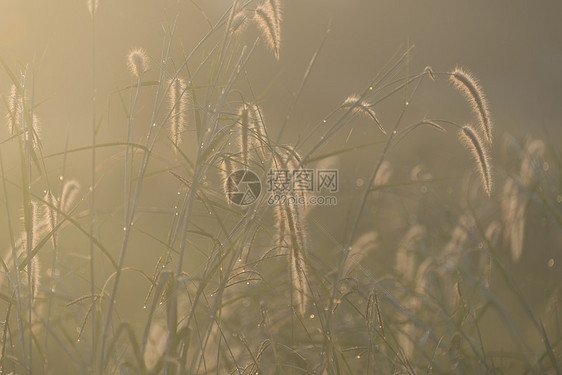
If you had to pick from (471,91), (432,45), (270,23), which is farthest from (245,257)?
(432,45)

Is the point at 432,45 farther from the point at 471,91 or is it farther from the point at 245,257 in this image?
the point at 245,257

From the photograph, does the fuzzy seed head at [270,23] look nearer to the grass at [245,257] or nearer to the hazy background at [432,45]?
the grass at [245,257]

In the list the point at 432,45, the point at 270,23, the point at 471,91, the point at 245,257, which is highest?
the point at 432,45

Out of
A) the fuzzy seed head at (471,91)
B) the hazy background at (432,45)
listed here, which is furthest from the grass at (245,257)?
the hazy background at (432,45)

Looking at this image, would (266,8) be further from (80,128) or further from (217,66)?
(80,128)

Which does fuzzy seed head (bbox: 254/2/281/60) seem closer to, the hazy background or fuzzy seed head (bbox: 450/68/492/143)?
fuzzy seed head (bbox: 450/68/492/143)

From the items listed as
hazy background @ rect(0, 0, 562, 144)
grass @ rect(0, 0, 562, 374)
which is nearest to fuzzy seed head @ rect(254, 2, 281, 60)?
grass @ rect(0, 0, 562, 374)

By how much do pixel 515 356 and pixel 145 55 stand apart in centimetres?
139

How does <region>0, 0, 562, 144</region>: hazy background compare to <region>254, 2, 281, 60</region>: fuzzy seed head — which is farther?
<region>0, 0, 562, 144</region>: hazy background

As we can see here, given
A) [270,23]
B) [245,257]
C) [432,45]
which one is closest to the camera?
[245,257]

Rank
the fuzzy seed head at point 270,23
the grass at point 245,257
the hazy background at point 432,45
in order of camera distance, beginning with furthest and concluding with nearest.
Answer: the hazy background at point 432,45 → the fuzzy seed head at point 270,23 → the grass at point 245,257

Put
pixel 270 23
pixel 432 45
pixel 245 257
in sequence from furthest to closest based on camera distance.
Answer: pixel 432 45, pixel 270 23, pixel 245 257

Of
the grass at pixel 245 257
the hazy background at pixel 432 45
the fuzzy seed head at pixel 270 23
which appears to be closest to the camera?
the grass at pixel 245 257

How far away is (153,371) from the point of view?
1234 millimetres
